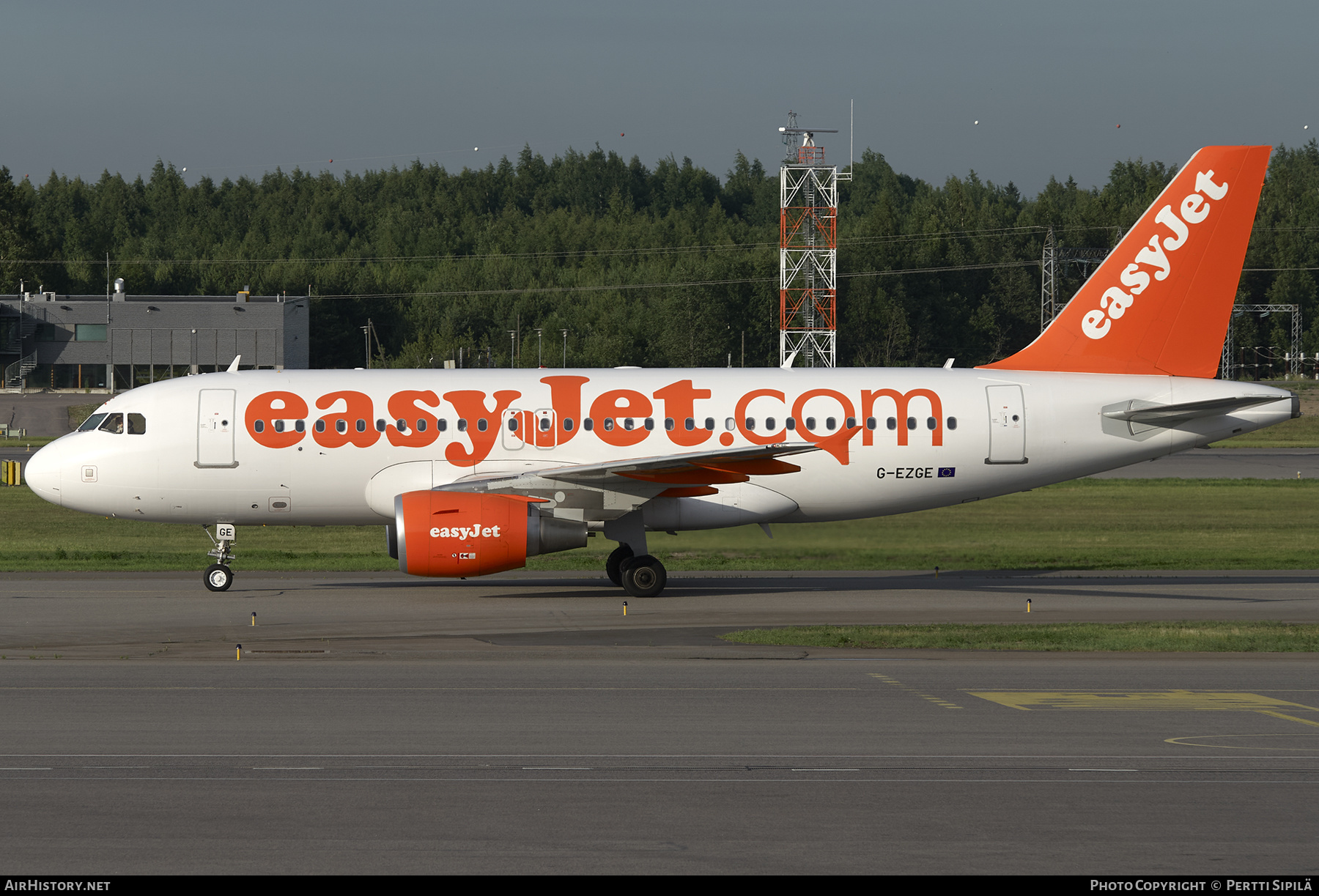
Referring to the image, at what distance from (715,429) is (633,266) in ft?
432

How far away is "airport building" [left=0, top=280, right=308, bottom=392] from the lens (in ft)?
385

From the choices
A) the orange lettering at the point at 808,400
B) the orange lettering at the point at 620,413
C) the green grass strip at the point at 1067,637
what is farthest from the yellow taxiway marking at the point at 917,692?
the orange lettering at the point at 620,413

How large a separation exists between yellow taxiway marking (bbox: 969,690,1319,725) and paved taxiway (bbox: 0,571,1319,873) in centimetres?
6

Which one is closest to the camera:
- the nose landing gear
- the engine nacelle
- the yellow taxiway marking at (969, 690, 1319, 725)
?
the yellow taxiway marking at (969, 690, 1319, 725)

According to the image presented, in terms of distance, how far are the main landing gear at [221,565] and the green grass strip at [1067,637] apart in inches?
413

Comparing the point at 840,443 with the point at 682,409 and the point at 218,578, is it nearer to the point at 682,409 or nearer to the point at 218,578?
the point at 682,409

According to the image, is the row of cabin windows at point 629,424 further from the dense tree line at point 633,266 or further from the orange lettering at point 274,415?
the dense tree line at point 633,266

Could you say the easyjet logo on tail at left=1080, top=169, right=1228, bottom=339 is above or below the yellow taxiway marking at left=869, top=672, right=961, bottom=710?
above

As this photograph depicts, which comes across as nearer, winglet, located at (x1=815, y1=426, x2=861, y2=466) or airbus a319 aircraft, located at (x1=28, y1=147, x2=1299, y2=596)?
airbus a319 aircraft, located at (x1=28, y1=147, x2=1299, y2=596)

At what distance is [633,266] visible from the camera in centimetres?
15625

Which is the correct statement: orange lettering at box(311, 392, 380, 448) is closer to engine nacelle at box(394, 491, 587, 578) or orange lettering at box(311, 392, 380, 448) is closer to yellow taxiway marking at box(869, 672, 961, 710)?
engine nacelle at box(394, 491, 587, 578)

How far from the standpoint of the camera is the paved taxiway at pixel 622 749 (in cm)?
959

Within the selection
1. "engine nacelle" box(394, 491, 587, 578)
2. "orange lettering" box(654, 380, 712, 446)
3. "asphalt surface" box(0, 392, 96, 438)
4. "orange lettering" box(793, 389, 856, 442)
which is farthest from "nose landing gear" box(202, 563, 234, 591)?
"asphalt surface" box(0, 392, 96, 438)
